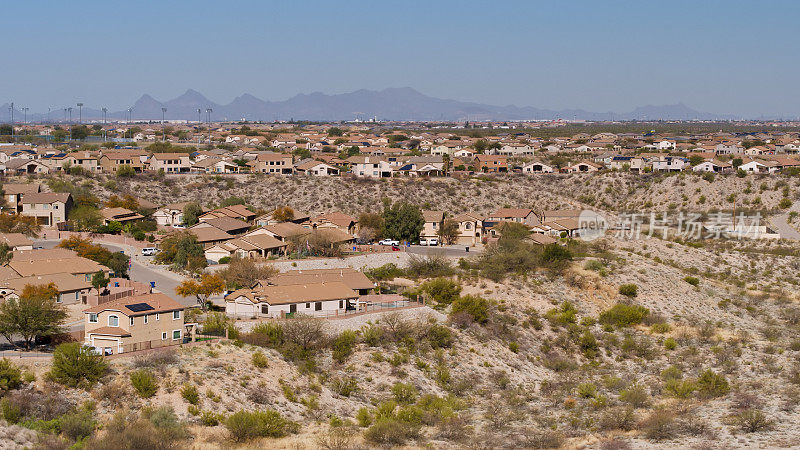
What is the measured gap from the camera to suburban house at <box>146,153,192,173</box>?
97.9m

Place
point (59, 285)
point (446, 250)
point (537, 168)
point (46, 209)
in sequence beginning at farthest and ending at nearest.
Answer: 1. point (537, 168)
2. point (46, 209)
3. point (446, 250)
4. point (59, 285)

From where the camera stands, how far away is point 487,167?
109875mm

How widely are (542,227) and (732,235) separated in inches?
732

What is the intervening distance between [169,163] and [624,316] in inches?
2584

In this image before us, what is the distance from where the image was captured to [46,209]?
222 feet

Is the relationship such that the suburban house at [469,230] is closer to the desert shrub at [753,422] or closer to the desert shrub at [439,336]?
the desert shrub at [439,336]

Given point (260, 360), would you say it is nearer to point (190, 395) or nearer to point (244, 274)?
point (190, 395)

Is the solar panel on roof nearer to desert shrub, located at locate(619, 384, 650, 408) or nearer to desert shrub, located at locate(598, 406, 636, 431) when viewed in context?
desert shrub, located at locate(598, 406, 636, 431)

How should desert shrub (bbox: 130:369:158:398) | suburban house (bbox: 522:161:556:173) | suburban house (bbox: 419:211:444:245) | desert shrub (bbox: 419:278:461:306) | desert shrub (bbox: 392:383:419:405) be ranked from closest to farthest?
desert shrub (bbox: 130:369:158:398), desert shrub (bbox: 392:383:419:405), desert shrub (bbox: 419:278:461:306), suburban house (bbox: 419:211:444:245), suburban house (bbox: 522:161:556:173)

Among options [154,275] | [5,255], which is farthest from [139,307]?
[5,255]

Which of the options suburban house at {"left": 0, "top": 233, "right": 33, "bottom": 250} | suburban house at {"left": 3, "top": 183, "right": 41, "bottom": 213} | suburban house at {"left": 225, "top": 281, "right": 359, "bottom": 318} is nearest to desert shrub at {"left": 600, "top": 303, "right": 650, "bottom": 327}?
suburban house at {"left": 225, "top": 281, "right": 359, "bottom": 318}

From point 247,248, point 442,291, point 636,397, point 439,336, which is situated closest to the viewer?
point 636,397

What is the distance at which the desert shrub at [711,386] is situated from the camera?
115ft

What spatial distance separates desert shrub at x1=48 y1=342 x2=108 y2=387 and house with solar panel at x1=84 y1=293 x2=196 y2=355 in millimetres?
2544
